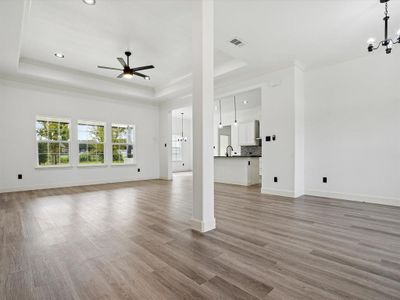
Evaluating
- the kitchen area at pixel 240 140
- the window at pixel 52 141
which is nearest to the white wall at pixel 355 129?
the kitchen area at pixel 240 140

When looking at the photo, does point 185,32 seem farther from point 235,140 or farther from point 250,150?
point 250,150

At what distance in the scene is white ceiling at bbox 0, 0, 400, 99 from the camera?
9.44ft

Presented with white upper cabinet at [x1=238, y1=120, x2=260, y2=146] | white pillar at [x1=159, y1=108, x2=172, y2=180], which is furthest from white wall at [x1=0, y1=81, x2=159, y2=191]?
white upper cabinet at [x1=238, y1=120, x2=260, y2=146]

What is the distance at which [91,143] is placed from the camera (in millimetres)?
6625

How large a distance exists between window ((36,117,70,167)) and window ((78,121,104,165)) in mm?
383

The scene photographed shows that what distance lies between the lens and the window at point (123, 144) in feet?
23.6

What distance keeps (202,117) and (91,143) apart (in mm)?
5532

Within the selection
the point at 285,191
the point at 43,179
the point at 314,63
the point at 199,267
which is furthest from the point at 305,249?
the point at 43,179

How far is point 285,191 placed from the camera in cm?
455

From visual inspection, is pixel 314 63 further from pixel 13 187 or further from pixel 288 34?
pixel 13 187

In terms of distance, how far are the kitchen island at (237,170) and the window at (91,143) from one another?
413cm

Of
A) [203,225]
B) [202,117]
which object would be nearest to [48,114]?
[202,117]

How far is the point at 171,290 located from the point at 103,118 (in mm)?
6599

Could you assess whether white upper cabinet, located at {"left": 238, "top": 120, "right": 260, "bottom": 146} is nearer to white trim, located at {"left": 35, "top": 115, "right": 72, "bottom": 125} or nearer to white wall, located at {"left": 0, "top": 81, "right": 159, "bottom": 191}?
white wall, located at {"left": 0, "top": 81, "right": 159, "bottom": 191}
